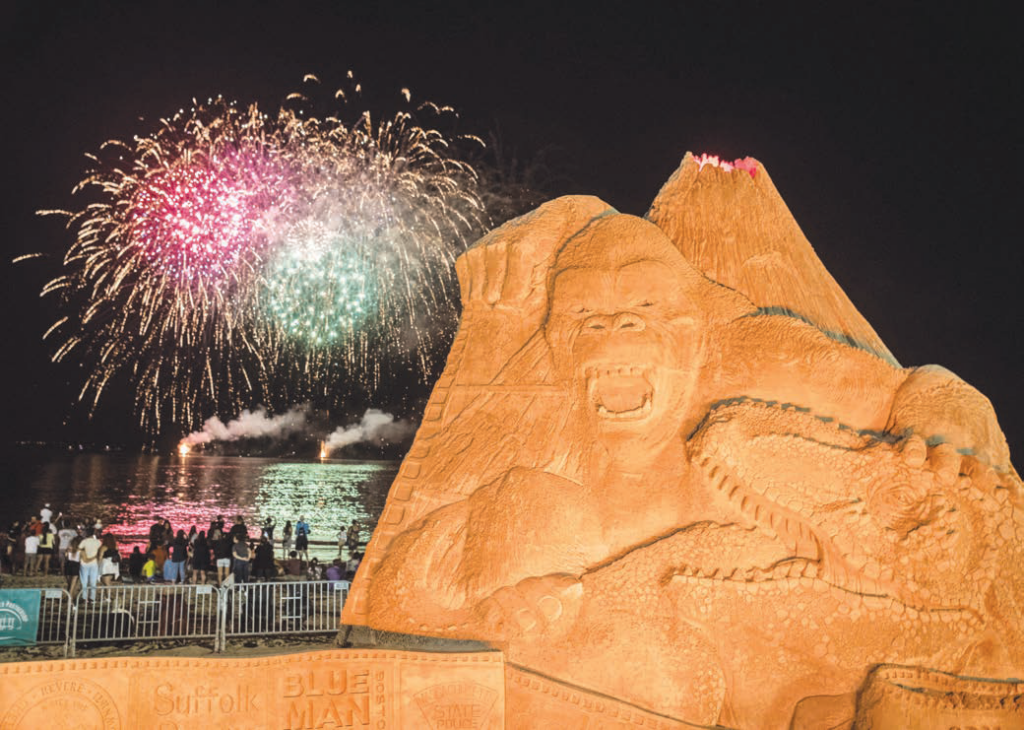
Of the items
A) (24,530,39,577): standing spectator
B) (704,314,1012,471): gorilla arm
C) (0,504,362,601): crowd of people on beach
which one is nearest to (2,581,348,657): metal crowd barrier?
(0,504,362,601): crowd of people on beach

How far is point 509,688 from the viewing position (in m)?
5.13

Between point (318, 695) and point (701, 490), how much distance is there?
278cm

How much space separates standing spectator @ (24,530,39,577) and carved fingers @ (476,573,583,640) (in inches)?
387

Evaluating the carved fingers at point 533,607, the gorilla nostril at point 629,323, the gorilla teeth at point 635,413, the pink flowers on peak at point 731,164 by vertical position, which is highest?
the pink flowers on peak at point 731,164

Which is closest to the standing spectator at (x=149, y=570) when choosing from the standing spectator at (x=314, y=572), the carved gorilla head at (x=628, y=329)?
the standing spectator at (x=314, y=572)

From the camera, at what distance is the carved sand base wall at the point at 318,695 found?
4.87m

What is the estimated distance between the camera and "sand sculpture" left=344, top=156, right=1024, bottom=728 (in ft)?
16.3

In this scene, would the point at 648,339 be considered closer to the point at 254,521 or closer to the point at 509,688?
the point at 509,688

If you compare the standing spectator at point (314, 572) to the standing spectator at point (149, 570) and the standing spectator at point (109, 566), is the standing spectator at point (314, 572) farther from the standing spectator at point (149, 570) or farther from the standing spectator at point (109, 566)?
the standing spectator at point (109, 566)

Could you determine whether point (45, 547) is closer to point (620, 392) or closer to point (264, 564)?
point (264, 564)

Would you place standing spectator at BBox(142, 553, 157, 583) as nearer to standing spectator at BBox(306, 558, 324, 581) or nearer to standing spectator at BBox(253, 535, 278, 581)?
standing spectator at BBox(253, 535, 278, 581)

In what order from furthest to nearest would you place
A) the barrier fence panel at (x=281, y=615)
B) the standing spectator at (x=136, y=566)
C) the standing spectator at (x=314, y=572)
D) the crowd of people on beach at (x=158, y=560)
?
the standing spectator at (x=314, y=572), the standing spectator at (x=136, y=566), the crowd of people on beach at (x=158, y=560), the barrier fence panel at (x=281, y=615)

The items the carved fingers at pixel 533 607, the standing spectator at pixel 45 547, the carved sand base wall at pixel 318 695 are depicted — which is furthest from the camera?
the standing spectator at pixel 45 547

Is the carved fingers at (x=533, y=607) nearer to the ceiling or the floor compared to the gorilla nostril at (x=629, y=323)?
nearer to the floor
